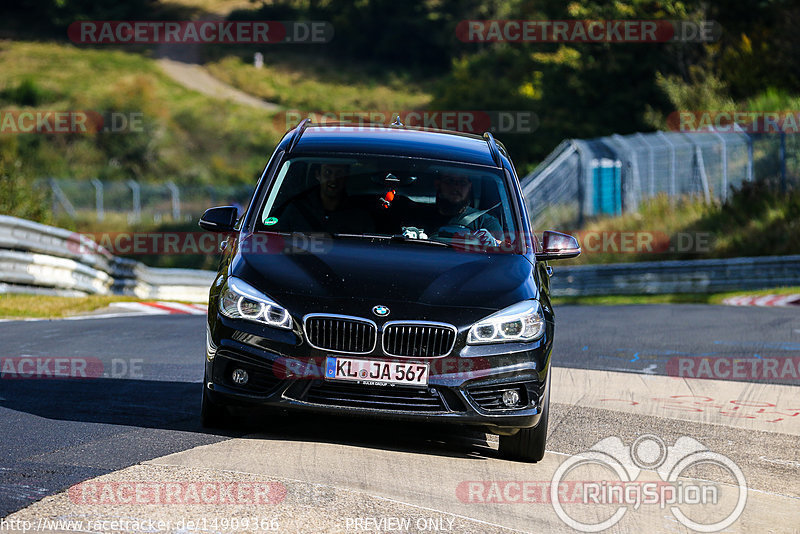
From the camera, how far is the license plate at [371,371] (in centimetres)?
664

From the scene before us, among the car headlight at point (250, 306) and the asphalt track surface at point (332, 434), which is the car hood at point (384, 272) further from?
the asphalt track surface at point (332, 434)

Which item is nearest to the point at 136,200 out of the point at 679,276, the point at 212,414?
the point at 679,276

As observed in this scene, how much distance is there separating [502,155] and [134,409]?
3023 mm

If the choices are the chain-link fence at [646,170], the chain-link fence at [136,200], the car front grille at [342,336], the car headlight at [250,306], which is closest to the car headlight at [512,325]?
the car front grille at [342,336]

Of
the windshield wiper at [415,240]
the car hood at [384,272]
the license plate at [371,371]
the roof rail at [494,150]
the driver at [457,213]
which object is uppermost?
the roof rail at [494,150]

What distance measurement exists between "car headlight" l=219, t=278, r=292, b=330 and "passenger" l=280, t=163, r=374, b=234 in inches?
34.0

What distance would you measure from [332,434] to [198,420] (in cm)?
89

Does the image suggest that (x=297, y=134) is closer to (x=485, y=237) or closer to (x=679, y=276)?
(x=485, y=237)

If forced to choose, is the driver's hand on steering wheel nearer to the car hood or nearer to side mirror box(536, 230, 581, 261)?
the car hood

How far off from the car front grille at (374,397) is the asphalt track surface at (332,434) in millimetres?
305

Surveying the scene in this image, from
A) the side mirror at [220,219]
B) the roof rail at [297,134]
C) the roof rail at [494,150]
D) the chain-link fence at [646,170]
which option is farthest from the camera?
the chain-link fence at [646,170]

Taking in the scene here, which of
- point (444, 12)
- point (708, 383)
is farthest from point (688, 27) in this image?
point (444, 12)

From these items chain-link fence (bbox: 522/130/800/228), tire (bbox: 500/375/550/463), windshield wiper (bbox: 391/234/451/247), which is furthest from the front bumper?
chain-link fence (bbox: 522/130/800/228)

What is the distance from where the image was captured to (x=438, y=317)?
22.0ft
